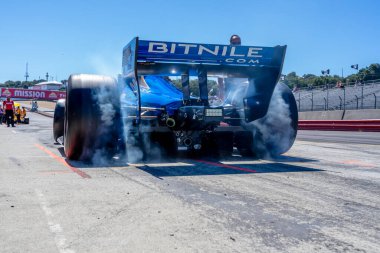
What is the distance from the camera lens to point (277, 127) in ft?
29.1

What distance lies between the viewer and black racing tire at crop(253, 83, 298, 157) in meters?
8.81

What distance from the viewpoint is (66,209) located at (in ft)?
14.0

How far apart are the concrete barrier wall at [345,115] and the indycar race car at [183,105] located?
17578 mm

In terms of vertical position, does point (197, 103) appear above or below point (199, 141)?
above

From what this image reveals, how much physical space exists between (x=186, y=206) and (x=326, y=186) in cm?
205

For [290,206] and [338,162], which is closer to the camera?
[290,206]

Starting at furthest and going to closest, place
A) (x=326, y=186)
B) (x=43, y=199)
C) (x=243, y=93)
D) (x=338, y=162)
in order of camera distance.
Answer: (x=243, y=93) → (x=338, y=162) → (x=326, y=186) → (x=43, y=199)

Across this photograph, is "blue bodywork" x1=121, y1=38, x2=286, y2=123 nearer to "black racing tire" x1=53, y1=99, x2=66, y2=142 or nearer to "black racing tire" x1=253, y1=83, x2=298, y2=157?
"black racing tire" x1=253, y1=83, x2=298, y2=157

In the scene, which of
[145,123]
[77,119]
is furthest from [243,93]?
[77,119]

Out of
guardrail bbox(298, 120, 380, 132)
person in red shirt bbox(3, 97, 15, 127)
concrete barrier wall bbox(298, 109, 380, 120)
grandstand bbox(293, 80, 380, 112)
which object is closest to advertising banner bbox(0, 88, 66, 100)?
grandstand bbox(293, 80, 380, 112)

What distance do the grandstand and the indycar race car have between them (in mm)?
19327

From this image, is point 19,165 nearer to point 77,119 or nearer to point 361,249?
point 77,119

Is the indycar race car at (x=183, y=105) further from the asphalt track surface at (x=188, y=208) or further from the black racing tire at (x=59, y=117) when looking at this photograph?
the black racing tire at (x=59, y=117)

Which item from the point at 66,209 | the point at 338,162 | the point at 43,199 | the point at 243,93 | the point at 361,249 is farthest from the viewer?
the point at 243,93
